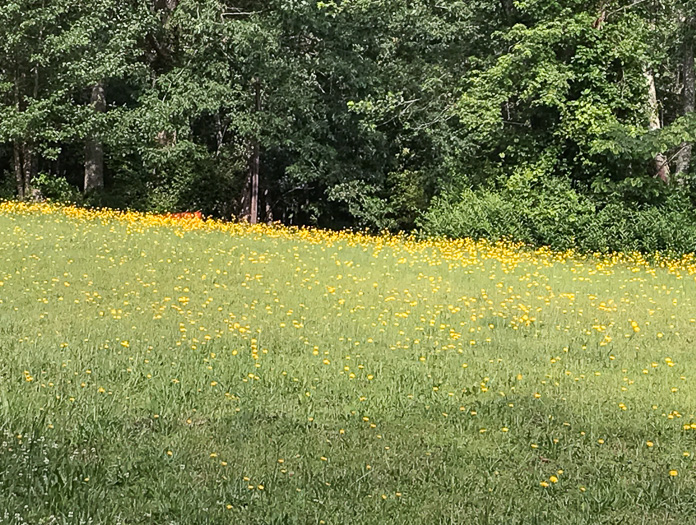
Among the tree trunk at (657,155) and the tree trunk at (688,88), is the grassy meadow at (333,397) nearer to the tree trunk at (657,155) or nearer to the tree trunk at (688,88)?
the tree trunk at (657,155)

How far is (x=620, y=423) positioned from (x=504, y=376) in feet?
4.44

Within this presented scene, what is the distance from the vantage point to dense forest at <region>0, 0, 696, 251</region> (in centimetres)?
1795

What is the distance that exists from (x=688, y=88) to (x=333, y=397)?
19182mm

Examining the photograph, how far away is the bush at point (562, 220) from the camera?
16.7 meters

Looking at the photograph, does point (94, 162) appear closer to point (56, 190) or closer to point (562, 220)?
point (56, 190)

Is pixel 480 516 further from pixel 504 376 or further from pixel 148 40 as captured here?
pixel 148 40

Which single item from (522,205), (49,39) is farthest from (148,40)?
(522,205)

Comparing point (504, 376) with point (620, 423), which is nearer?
point (620, 423)

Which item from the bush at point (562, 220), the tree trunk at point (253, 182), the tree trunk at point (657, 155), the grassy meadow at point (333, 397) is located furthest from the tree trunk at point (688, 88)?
the tree trunk at point (253, 182)

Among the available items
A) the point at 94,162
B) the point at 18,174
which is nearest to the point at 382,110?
the point at 94,162

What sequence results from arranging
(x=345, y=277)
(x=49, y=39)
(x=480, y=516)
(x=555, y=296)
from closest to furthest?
1. (x=480, y=516)
2. (x=555, y=296)
3. (x=345, y=277)
4. (x=49, y=39)

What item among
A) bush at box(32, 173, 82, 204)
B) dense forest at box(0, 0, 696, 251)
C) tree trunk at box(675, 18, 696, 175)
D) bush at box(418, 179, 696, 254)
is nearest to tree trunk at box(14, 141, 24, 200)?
dense forest at box(0, 0, 696, 251)

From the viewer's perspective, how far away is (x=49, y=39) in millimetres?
19547

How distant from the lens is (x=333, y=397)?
5.83 m
